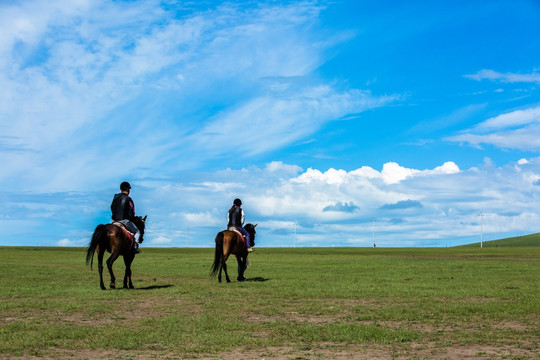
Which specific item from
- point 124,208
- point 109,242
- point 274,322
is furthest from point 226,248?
point 274,322

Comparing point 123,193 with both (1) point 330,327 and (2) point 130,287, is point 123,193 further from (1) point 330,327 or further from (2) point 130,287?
(1) point 330,327

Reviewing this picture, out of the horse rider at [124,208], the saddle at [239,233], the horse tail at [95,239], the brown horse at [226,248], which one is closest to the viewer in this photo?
the horse tail at [95,239]

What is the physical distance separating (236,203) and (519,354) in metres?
15.2

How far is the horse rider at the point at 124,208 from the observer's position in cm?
2003

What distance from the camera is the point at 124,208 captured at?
A: 2003cm

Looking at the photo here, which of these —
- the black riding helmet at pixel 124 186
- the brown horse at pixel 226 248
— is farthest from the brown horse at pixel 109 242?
the brown horse at pixel 226 248

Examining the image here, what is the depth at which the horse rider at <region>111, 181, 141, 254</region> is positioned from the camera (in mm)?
20031

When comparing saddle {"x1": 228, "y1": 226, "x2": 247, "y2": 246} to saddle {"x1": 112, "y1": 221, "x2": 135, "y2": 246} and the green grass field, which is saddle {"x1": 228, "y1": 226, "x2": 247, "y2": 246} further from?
saddle {"x1": 112, "y1": 221, "x2": 135, "y2": 246}

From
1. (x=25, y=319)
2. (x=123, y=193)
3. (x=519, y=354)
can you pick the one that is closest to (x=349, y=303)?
(x=519, y=354)

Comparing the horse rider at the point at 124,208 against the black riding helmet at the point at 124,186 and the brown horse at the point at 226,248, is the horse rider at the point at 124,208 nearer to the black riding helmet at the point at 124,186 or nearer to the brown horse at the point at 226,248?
the black riding helmet at the point at 124,186

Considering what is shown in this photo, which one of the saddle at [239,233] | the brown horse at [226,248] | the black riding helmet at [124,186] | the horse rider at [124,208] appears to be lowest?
the brown horse at [226,248]

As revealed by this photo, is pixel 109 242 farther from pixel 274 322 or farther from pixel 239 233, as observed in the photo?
pixel 274 322

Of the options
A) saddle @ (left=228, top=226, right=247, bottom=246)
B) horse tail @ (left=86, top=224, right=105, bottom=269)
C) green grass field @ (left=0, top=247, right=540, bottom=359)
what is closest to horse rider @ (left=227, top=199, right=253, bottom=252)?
saddle @ (left=228, top=226, right=247, bottom=246)

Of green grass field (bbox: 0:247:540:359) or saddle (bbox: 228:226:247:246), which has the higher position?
saddle (bbox: 228:226:247:246)
